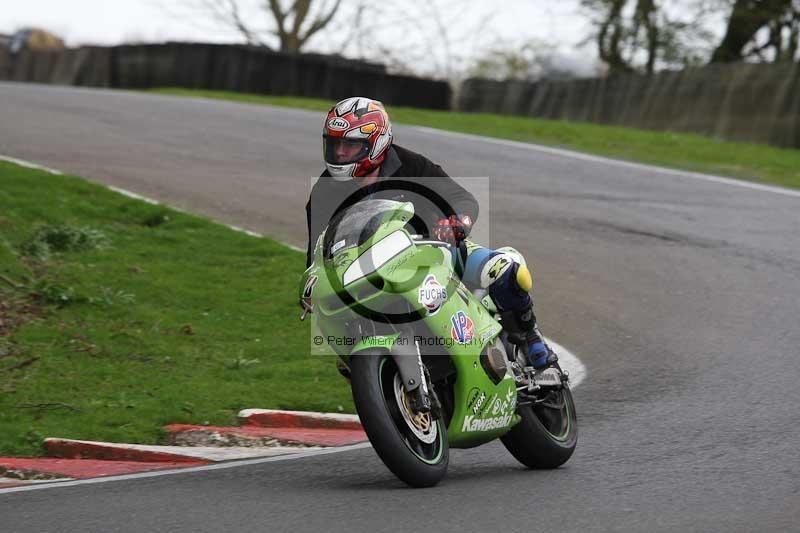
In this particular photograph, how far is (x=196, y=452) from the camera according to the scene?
688 cm

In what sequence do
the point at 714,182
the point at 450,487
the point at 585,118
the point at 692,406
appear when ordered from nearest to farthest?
the point at 450,487 → the point at 692,406 → the point at 714,182 → the point at 585,118

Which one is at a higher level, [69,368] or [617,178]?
[617,178]

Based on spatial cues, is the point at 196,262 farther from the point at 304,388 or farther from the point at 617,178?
the point at 617,178

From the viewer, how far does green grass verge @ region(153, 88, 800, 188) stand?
60.6ft

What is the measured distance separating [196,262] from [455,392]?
598 cm

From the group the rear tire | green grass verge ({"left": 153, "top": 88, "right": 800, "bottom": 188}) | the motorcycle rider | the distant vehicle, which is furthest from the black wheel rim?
the distant vehicle

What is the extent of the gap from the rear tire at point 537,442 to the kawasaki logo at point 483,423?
0.23m

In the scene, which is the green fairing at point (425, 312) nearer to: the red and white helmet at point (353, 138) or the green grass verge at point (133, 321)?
the red and white helmet at point (353, 138)

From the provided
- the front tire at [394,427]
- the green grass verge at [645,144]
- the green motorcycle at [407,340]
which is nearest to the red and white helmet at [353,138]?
the green motorcycle at [407,340]

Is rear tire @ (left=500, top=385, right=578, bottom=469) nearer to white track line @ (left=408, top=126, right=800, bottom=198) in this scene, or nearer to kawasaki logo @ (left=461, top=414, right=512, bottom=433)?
kawasaki logo @ (left=461, top=414, right=512, bottom=433)

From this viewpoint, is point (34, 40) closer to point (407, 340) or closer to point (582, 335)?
point (582, 335)

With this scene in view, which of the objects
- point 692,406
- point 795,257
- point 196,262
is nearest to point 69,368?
point 196,262

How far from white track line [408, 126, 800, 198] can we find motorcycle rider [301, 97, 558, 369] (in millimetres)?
10153

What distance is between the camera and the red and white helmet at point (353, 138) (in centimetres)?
617
